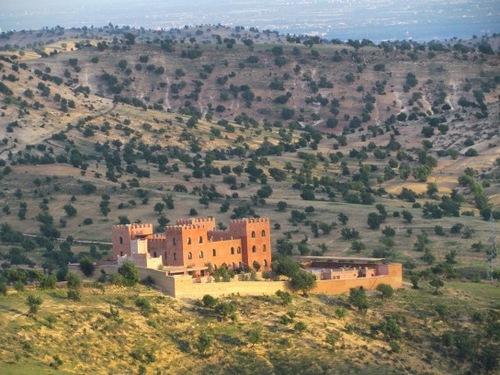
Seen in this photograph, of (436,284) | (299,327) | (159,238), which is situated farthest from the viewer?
(436,284)

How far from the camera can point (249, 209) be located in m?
132

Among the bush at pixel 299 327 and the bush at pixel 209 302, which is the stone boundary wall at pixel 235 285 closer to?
the bush at pixel 209 302

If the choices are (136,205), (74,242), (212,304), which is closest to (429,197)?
(136,205)

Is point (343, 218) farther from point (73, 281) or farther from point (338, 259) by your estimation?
point (73, 281)

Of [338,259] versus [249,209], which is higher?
[249,209]

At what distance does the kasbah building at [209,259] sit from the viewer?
92.5m

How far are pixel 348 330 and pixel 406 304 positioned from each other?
273 inches

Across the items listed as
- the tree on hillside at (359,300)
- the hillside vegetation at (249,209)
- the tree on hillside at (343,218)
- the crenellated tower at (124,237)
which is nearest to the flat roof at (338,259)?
Answer: the hillside vegetation at (249,209)

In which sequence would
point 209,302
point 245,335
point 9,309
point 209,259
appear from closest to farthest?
point 9,309
point 245,335
point 209,302
point 209,259

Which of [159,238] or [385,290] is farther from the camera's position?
[385,290]

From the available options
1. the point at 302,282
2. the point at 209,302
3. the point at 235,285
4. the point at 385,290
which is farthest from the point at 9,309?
the point at 385,290

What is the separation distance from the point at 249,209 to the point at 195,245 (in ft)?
122

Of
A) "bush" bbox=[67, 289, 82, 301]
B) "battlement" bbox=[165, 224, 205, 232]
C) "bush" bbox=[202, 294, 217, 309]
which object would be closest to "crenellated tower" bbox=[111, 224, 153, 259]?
"battlement" bbox=[165, 224, 205, 232]

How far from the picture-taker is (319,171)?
6324 inches
